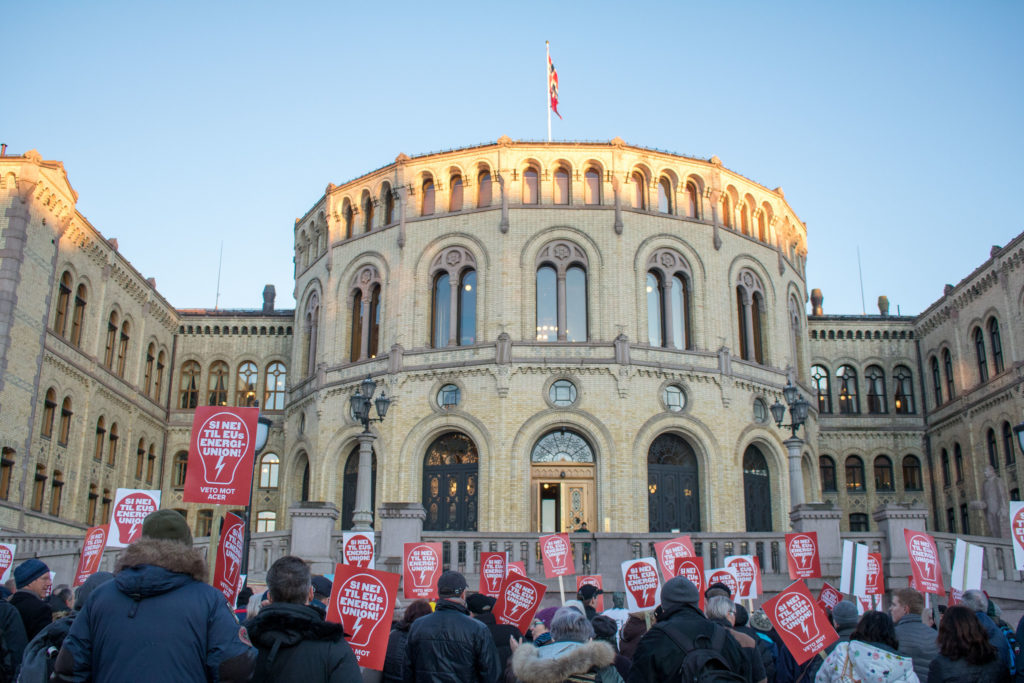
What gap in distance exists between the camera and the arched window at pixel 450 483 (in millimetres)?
31219

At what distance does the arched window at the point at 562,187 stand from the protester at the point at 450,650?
27697 millimetres

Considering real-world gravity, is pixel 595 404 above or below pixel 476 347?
below

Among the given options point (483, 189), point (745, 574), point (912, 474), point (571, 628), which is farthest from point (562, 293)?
point (571, 628)

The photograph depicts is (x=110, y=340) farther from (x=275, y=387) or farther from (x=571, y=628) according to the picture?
(x=571, y=628)

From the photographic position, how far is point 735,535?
21.8 meters

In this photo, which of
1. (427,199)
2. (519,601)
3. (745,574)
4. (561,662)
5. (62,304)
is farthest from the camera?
(427,199)

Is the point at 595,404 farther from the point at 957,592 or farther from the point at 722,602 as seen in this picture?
the point at 722,602

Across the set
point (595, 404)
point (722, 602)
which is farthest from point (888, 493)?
point (722, 602)

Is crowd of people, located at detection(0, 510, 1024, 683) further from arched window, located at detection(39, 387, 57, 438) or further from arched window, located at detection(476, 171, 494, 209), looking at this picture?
arched window, located at detection(476, 171, 494, 209)

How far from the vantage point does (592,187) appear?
112ft

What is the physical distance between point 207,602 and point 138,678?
468mm

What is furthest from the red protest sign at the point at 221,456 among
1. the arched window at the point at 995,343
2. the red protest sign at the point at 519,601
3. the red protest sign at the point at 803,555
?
the arched window at the point at 995,343

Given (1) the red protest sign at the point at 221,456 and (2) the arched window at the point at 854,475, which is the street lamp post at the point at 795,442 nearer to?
(1) the red protest sign at the point at 221,456

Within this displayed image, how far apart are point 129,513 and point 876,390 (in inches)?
1512
